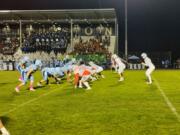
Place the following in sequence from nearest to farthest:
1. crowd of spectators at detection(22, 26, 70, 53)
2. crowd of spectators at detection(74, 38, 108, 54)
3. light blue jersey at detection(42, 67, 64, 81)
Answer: light blue jersey at detection(42, 67, 64, 81) < crowd of spectators at detection(74, 38, 108, 54) < crowd of spectators at detection(22, 26, 70, 53)

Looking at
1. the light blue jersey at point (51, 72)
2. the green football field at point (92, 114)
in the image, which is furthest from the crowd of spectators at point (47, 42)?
the green football field at point (92, 114)

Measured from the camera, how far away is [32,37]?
217ft

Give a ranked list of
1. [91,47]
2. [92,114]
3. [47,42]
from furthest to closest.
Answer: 1. [47,42]
2. [91,47]
3. [92,114]

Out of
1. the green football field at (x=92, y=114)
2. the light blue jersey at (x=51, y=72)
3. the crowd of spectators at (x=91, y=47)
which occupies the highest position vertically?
the crowd of spectators at (x=91, y=47)

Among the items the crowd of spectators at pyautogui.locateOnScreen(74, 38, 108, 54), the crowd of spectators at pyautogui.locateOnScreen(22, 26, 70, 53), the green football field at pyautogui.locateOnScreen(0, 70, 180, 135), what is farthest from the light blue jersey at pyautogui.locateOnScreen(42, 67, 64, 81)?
the crowd of spectators at pyautogui.locateOnScreen(22, 26, 70, 53)

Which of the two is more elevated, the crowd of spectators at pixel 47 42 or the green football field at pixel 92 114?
the crowd of spectators at pixel 47 42

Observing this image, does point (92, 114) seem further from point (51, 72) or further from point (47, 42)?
point (47, 42)

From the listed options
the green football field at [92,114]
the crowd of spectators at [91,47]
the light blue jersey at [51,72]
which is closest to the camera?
the green football field at [92,114]

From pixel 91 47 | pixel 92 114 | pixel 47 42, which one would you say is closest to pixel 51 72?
pixel 92 114

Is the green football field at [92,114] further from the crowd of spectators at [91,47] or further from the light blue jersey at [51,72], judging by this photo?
the crowd of spectators at [91,47]

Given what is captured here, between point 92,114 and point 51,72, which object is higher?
point 51,72

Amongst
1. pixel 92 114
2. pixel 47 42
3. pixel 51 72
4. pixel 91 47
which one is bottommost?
pixel 92 114

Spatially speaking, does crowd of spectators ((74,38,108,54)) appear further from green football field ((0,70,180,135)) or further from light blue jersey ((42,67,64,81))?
green football field ((0,70,180,135))

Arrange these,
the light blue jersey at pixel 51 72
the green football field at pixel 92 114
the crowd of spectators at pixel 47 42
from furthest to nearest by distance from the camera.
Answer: the crowd of spectators at pixel 47 42 → the light blue jersey at pixel 51 72 → the green football field at pixel 92 114
